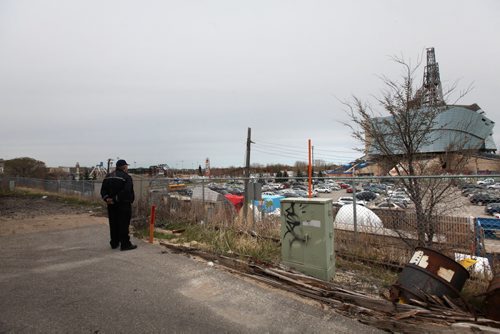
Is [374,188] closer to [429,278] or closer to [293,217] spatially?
[293,217]

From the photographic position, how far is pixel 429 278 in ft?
12.1

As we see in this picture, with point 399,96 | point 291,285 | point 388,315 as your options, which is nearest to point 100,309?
point 291,285

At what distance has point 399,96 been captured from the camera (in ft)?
25.9

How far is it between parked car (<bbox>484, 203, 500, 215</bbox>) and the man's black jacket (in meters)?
7.02

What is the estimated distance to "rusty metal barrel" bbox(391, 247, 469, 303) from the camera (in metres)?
3.64

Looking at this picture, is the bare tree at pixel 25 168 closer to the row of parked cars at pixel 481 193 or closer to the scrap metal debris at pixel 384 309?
the scrap metal debris at pixel 384 309

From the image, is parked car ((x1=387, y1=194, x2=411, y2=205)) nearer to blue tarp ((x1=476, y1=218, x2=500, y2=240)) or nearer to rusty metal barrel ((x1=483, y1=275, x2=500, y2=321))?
blue tarp ((x1=476, y1=218, x2=500, y2=240))

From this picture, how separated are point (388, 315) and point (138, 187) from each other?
10.2 m

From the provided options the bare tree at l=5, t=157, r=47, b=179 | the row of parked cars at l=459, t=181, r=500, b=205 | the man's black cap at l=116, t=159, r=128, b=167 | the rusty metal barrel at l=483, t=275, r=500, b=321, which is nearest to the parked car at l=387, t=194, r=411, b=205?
the row of parked cars at l=459, t=181, r=500, b=205

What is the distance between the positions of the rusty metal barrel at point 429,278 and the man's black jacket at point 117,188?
5.48 m

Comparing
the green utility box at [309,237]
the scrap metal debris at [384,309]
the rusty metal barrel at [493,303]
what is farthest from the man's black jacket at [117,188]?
the rusty metal barrel at [493,303]

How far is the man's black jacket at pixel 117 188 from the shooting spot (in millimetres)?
6566

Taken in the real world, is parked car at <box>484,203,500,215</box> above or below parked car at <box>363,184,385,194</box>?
below

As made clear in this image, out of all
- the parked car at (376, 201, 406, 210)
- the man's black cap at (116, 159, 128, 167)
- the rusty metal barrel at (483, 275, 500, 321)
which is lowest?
the rusty metal barrel at (483, 275, 500, 321)
